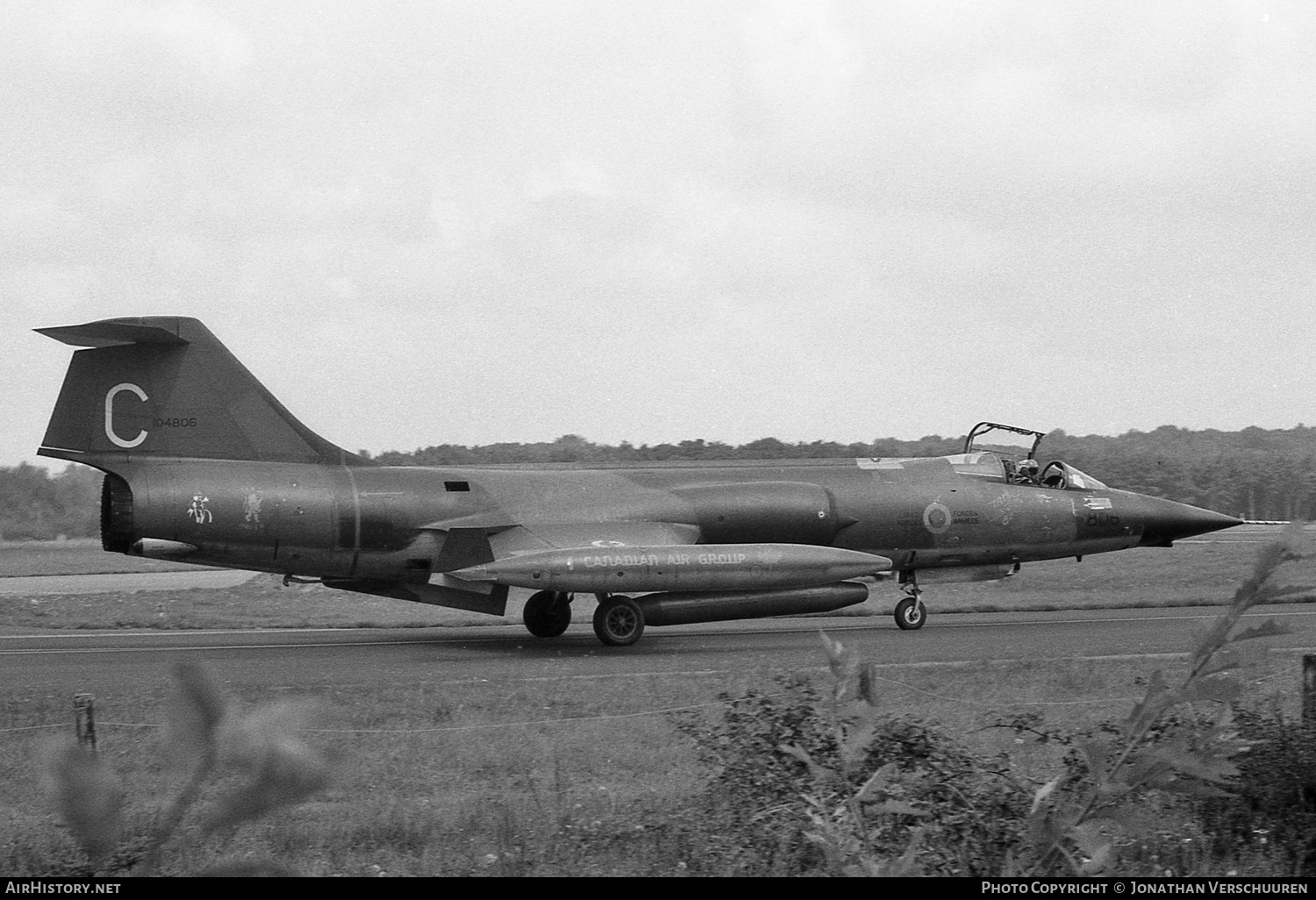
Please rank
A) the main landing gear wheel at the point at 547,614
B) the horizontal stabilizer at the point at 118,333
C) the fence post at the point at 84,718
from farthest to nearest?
the main landing gear wheel at the point at 547,614 < the horizontal stabilizer at the point at 118,333 < the fence post at the point at 84,718

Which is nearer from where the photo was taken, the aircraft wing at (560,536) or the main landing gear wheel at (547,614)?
the aircraft wing at (560,536)

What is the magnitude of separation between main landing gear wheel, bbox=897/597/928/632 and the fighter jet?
0.11 ft

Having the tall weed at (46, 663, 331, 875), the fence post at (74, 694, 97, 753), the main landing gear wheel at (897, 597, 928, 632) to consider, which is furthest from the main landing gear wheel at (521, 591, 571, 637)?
the tall weed at (46, 663, 331, 875)

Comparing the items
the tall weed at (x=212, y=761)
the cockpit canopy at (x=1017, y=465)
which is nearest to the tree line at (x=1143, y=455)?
the cockpit canopy at (x=1017, y=465)

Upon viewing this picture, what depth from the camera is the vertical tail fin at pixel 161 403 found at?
1661 cm

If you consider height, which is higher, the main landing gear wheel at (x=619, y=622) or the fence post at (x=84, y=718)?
the fence post at (x=84, y=718)

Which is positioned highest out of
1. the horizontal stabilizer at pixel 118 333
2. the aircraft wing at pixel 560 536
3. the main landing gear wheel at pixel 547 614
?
the horizontal stabilizer at pixel 118 333

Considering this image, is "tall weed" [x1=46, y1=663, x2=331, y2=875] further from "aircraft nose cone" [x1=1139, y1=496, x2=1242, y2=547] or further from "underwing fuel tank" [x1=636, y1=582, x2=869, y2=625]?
"aircraft nose cone" [x1=1139, y1=496, x2=1242, y2=547]

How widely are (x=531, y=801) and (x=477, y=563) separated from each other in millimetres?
10184

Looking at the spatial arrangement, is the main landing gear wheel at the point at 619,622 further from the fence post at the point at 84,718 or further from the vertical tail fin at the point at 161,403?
the fence post at the point at 84,718

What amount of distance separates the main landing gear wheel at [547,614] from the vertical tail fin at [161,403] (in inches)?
167

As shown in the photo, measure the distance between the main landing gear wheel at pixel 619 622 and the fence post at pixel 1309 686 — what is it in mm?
10309

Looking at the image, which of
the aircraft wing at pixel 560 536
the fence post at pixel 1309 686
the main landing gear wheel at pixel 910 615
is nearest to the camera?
the fence post at pixel 1309 686

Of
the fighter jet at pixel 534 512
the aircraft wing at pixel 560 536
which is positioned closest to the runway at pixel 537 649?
the fighter jet at pixel 534 512
